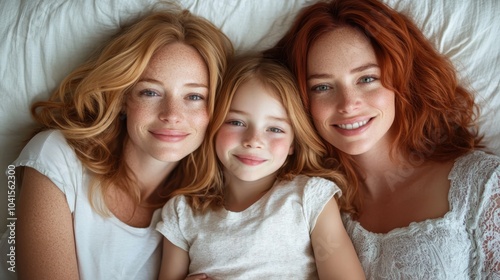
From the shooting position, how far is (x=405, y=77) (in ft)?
5.06

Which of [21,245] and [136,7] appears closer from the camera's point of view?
[21,245]

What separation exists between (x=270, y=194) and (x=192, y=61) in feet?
1.63

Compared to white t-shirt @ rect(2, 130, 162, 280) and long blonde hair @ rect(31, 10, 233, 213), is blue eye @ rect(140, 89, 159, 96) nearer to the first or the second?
long blonde hair @ rect(31, 10, 233, 213)

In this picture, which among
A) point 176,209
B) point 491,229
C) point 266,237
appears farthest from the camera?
point 176,209

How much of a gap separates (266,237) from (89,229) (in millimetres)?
572

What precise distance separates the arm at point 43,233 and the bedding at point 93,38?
1.08ft

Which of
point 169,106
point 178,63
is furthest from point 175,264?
point 178,63

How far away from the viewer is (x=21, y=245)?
1.43 metres

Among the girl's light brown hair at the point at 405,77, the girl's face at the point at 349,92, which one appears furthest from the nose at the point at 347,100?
the girl's light brown hair at the point at 405,77

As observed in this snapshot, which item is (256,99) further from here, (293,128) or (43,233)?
(43,233)

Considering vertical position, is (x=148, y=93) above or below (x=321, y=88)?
below

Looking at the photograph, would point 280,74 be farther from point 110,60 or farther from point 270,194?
point 110,60

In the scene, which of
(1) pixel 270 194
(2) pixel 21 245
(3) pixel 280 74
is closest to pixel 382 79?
(3) pixel 280 74

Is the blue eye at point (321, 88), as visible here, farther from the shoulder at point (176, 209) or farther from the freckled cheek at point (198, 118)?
the shoulder at point (176, 209)
